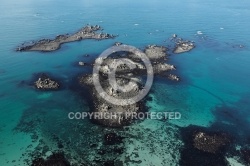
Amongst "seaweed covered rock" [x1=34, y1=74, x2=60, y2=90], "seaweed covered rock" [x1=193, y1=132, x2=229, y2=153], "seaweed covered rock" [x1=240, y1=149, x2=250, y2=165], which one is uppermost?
"seaweed covered rock" [x1=34, y1=74, x2=60, y2=90]

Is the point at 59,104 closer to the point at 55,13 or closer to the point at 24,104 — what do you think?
the point at 24,104

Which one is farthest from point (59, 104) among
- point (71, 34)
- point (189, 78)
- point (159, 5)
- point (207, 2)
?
point (207, 2)

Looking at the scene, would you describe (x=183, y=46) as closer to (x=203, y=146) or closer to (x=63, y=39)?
(x=63, y=39)

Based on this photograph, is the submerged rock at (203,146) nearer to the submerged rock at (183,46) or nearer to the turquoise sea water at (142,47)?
the turquoise sea water at (142,47)

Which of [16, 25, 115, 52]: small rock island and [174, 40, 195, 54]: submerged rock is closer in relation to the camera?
[16, 25, 115, 52]: small rock island

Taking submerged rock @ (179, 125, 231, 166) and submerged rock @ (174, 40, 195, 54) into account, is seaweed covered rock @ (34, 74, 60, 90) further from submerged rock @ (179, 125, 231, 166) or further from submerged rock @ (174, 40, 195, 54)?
submerged rock @ (174, 40, 195, 54)

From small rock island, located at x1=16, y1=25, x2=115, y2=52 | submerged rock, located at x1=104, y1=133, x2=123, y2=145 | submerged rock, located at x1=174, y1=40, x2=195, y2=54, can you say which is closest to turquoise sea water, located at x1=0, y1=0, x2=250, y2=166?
submerged rock, located at x1=174, y1=40, x2=195, y2=54

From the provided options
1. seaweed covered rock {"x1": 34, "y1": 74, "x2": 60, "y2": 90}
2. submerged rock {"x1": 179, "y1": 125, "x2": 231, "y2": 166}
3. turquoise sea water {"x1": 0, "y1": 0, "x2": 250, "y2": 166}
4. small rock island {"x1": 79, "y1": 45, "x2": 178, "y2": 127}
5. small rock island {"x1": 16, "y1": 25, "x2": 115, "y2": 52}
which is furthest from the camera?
small rock island {"x1": 16, "y1": 25, "x2": 115, "y2": 52}
